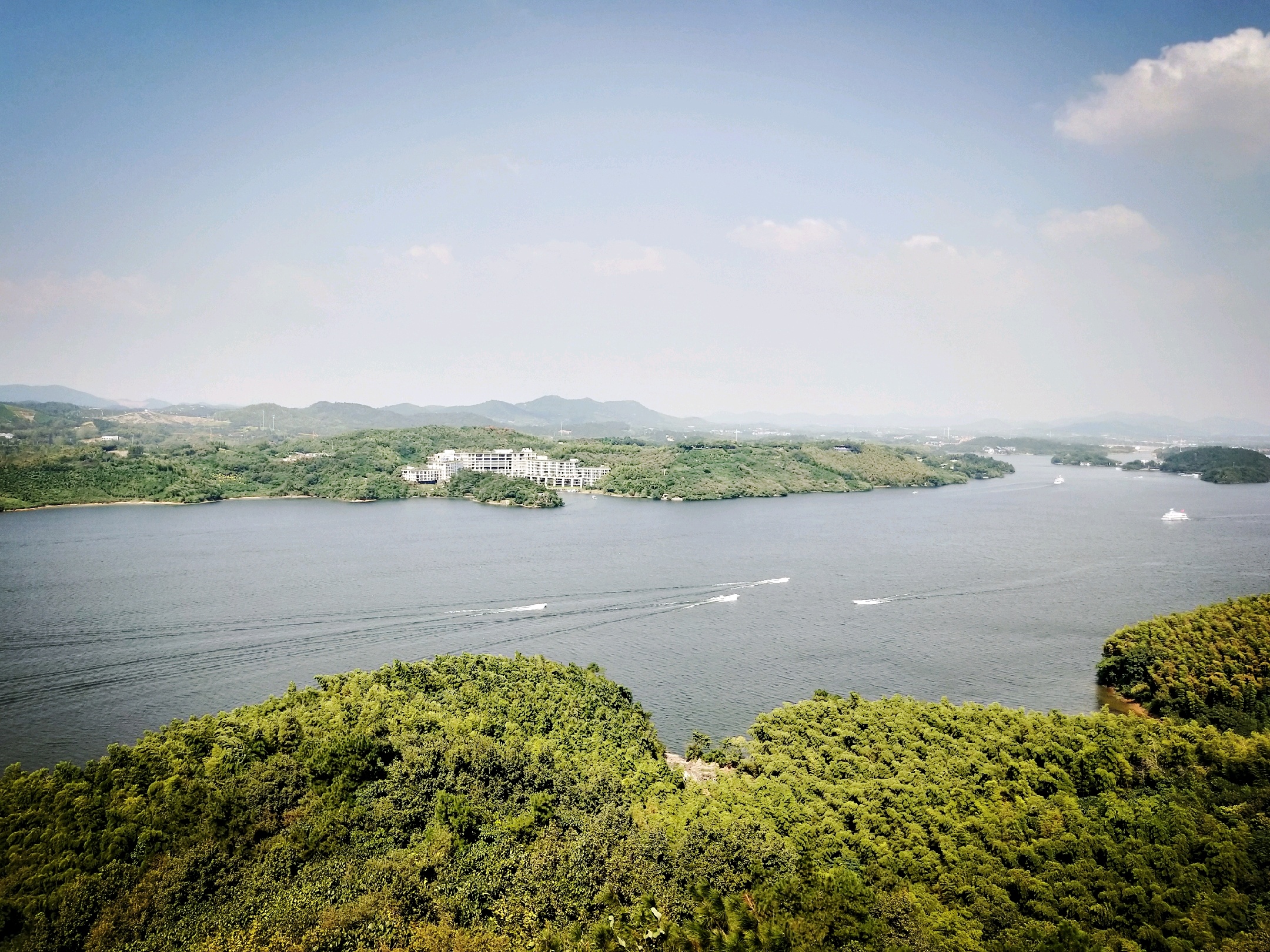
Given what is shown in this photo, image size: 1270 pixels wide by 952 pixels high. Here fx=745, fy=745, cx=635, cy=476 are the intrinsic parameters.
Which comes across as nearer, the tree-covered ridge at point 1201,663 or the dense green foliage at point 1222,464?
the tree-covered ridge at point 1201,663

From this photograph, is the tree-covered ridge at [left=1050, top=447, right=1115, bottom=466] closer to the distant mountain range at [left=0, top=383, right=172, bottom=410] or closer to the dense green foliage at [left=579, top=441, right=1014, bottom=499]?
the dense green foliage at [left=579, top=441, right=1014, bottom=499]

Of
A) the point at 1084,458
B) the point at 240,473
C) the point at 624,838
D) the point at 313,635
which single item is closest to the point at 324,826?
the point at 624,838

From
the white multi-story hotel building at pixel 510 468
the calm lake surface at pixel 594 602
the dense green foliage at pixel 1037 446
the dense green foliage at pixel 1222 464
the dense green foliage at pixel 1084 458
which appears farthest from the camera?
the dense green foliage at pixel 1037 446

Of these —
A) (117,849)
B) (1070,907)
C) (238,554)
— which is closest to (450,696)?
(117,849)

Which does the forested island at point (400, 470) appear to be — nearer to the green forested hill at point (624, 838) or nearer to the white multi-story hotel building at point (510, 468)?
the white multi-story hotel building at point (510, 468)

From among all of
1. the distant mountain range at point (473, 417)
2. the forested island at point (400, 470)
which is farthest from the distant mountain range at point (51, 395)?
the forested island at point (400, 470)

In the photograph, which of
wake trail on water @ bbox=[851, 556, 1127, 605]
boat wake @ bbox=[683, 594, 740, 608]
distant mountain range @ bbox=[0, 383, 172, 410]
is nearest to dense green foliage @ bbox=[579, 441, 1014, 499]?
wake trail on water @ bbox=[851, 556, 1127, 605]
